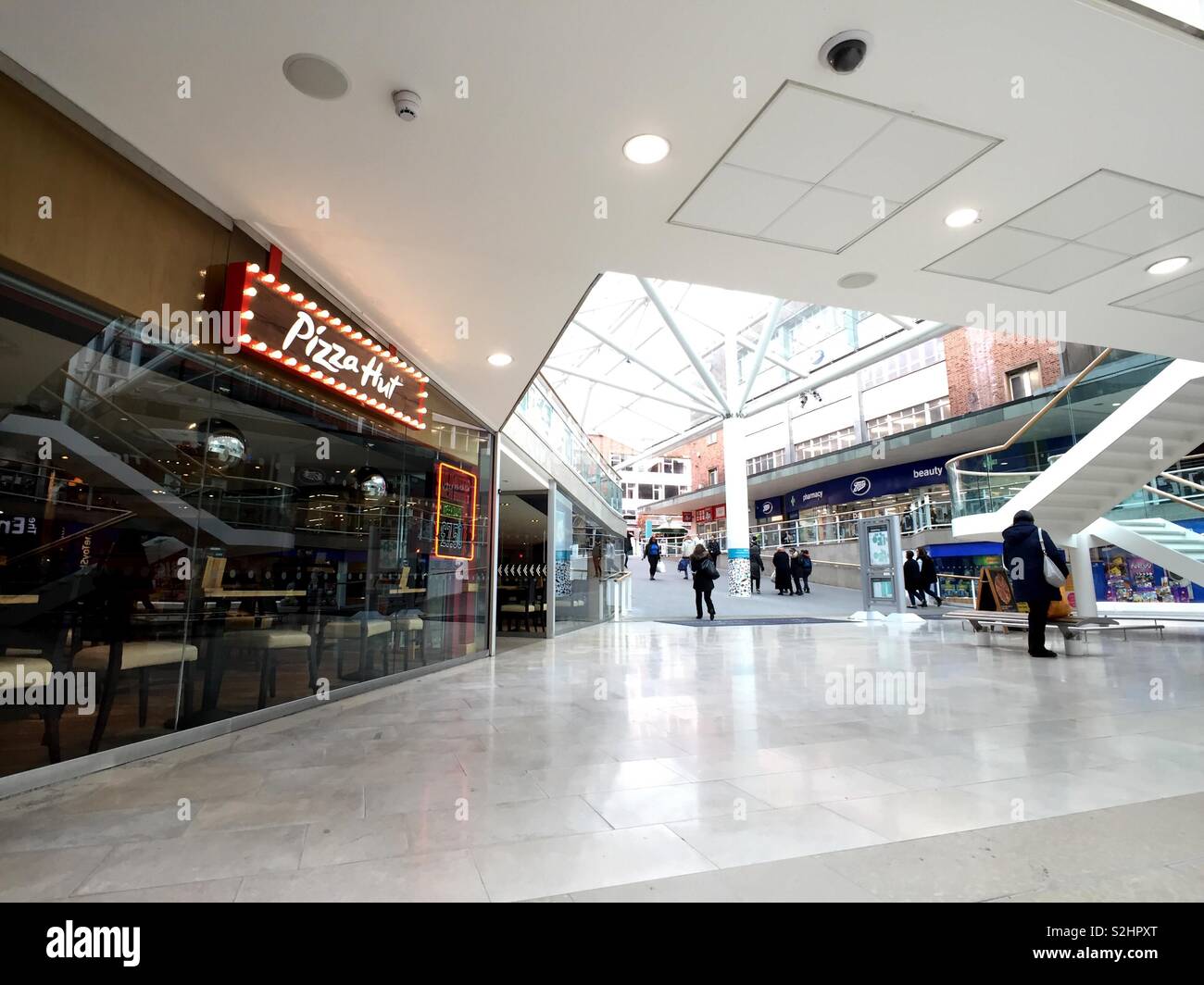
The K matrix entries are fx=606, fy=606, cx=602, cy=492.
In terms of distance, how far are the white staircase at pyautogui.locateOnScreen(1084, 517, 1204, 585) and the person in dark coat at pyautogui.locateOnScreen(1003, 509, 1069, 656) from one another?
11.9ft

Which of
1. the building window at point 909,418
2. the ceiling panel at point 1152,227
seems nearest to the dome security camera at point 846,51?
the ceiling panel at point 1152,227

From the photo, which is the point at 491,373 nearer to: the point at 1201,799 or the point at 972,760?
the point at 972,760

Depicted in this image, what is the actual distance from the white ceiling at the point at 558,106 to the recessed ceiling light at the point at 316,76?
→ 5 centimetres

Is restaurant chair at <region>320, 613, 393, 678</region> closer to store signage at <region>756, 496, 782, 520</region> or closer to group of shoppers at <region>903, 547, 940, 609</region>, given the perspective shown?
group of shoppers at <region>903, 547, 940, 609</region>

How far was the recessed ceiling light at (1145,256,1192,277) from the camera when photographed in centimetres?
531

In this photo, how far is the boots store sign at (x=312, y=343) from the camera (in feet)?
14.0

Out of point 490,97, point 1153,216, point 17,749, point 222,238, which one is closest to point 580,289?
point 490,97

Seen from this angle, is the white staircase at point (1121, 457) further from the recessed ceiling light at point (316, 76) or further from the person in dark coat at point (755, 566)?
the recessed ceiling light at point (316, 76)

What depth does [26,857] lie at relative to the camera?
7.88ft

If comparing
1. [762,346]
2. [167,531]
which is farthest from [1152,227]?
[762,346]

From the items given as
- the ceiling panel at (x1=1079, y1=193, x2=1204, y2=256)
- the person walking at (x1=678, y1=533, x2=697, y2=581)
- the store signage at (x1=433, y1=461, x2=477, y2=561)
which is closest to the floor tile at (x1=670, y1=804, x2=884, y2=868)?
the ceiling panel at (x1=1079, y1=193, x2=1204, y2=256)

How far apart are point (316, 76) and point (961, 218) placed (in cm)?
443

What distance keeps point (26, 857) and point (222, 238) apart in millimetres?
3765
